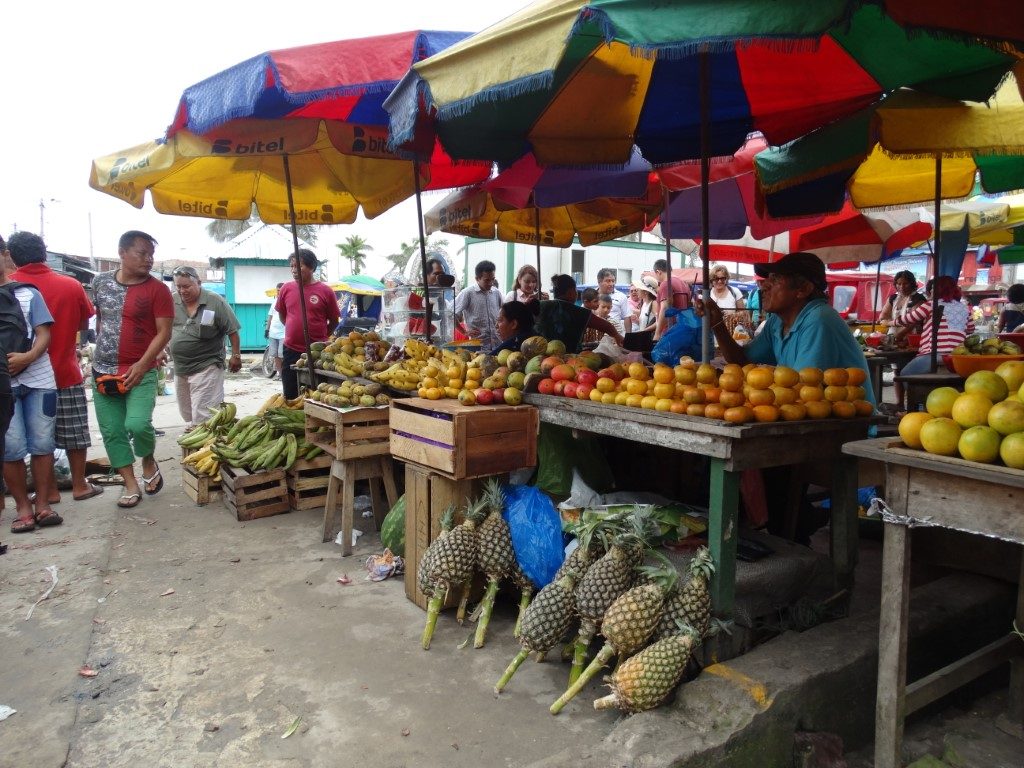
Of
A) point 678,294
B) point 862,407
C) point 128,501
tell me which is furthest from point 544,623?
point 678,294

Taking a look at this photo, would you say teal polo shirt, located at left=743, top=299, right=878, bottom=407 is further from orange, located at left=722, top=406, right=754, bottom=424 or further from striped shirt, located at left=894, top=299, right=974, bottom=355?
striped shirt, located at left=894, top=299, right=974, bottom=355

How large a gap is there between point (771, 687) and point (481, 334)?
702 cm

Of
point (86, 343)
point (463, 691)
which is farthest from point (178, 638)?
point (86, 343)

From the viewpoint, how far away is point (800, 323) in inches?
148

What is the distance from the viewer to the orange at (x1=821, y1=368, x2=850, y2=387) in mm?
3031

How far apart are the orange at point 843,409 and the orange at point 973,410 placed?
80 cm

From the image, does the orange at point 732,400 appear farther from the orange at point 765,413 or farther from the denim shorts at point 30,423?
the denim shorts at point 30,423

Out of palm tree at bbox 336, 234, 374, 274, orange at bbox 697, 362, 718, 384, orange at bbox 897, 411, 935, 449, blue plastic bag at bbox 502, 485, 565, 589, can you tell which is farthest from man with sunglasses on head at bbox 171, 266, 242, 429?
palm tree at bbox 336, 234, 374, 274

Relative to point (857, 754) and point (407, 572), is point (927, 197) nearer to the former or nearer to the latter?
point (857, 754)

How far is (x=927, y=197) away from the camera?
20.6 ft

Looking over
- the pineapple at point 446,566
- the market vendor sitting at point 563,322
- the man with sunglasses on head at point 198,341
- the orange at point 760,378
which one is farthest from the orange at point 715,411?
the man with sunglasses on head at point 198,341

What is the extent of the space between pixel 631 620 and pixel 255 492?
155 inches

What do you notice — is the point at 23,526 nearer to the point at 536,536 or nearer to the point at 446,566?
the point at 446,566

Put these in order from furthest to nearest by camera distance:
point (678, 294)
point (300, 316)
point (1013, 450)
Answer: point (678, 294), point (300, 316), point (1013, 450)
